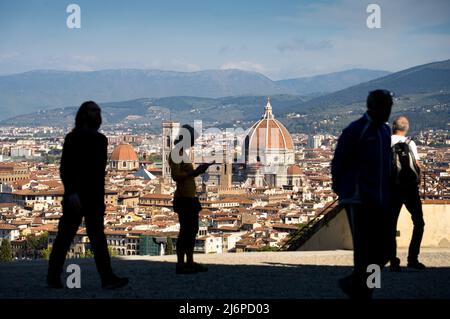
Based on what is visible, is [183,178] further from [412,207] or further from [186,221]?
[412,207]

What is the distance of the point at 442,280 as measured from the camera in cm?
559

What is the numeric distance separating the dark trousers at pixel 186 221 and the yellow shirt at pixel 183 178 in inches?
1.5

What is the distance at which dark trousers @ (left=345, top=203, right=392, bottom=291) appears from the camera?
4.55 meters

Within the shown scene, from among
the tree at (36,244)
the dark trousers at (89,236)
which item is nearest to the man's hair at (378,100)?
the dark trousers at (89,236)

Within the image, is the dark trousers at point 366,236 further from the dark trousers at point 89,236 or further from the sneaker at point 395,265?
the sneaker at point 395,265

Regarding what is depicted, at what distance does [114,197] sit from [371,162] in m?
70.9

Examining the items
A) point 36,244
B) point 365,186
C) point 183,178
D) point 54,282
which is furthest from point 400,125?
point 36,244

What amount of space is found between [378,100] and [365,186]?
395mm

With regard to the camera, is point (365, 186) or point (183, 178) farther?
point (183, 178)

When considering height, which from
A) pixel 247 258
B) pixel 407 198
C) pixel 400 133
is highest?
pixel 400 133

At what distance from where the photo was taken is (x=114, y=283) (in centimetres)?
520

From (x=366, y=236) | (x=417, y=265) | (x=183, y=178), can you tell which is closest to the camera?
(x=366, y=236)
